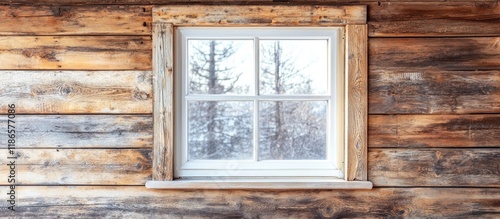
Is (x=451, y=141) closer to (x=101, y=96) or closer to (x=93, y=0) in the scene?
(x=101, y=96)

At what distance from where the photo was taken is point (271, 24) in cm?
186

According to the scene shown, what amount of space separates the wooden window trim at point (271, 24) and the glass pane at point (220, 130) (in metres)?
0.16

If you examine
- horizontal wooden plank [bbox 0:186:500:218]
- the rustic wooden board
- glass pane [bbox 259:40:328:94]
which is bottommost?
horizontal wooden plank [bbox 0:186:500:218]

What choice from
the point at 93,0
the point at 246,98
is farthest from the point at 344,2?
the point at 93,0

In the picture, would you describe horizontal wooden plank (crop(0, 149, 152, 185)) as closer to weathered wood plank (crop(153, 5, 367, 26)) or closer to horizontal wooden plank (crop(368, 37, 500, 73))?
weathered wood plank (crop(153, 5, 367, 26))

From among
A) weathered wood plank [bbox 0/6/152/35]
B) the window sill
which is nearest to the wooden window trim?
the window sill

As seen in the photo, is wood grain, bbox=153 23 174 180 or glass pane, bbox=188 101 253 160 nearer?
wood grain, bbox=153 23 174 180

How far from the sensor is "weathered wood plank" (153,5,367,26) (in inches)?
72.7

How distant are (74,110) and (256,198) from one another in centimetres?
100

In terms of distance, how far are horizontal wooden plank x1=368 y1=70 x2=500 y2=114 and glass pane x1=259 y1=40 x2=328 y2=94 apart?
0.30m

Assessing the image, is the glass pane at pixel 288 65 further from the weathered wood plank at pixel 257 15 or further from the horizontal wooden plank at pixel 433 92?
the horizontal wooden plank at pixel 433 92

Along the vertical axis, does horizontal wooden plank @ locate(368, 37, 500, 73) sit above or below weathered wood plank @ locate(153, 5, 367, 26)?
below

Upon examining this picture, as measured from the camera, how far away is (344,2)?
1.86m

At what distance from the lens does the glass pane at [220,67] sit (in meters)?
1.94
